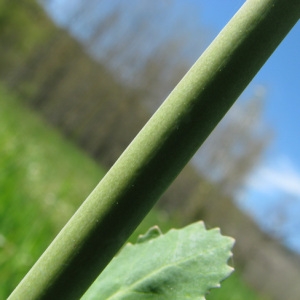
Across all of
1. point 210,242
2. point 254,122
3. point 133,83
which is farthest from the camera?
point 133,83

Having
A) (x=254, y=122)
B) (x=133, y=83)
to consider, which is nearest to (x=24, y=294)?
(x=254, y=122)

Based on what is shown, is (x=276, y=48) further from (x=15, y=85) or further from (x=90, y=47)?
(x=15, y=85)

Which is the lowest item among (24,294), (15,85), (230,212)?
(24,294)
